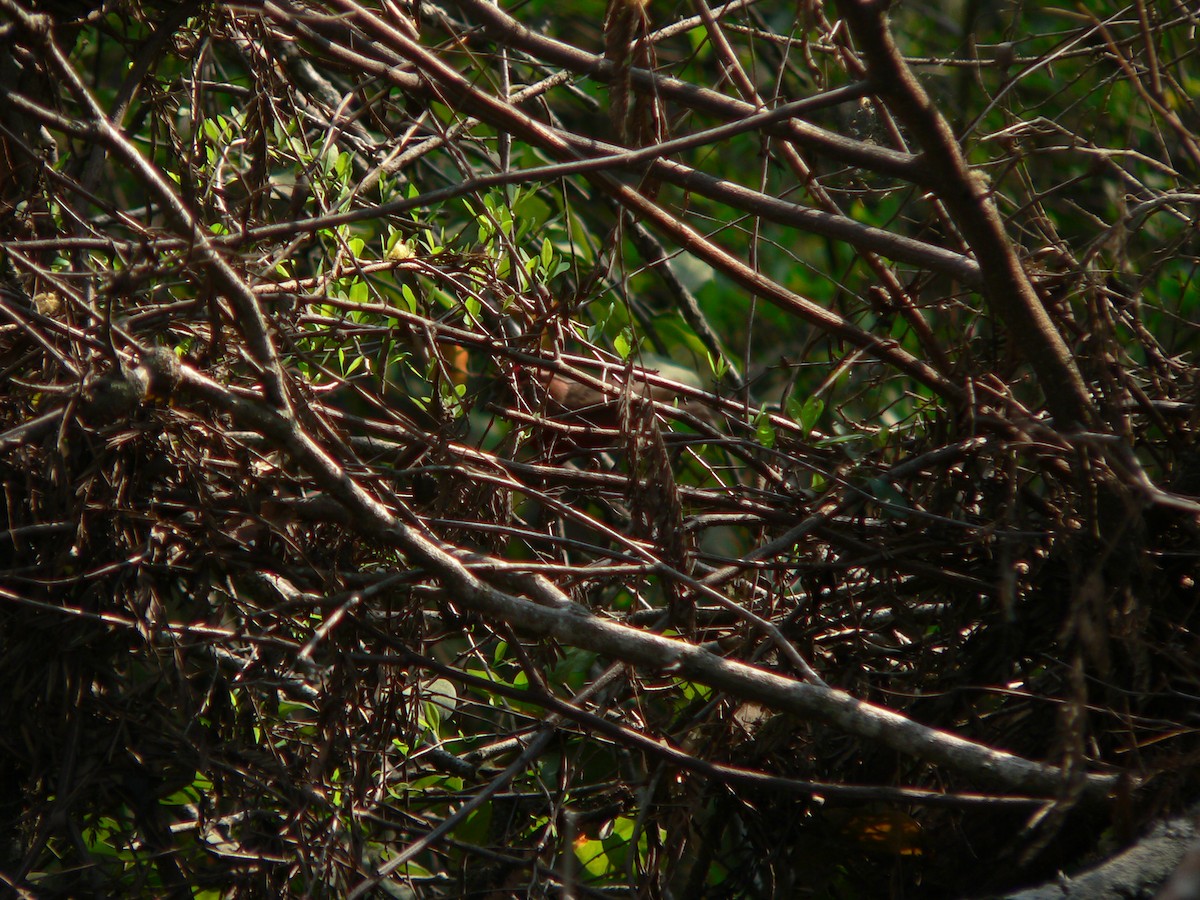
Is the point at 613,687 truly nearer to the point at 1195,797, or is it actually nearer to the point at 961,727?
the point at 961,727

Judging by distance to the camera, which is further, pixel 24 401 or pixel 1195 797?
pixel 24 401

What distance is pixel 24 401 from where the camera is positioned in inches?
62.2

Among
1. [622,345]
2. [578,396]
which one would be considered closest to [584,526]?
[578,396]

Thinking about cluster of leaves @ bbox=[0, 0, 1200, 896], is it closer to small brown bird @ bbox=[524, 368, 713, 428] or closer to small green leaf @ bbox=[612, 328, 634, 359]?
small brown bird @ bbox=[524, 368, 713, 428]

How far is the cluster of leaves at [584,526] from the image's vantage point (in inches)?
54.6

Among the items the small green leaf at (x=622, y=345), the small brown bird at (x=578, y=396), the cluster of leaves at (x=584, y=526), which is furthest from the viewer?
the small green leaf at (x=622, y=345)

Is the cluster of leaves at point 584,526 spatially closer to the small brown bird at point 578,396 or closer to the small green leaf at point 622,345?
the small brown bird at point 578,396

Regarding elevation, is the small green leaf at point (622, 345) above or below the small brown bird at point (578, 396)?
above

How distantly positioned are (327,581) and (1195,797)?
1.20 metres

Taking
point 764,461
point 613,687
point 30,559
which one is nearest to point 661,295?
point 764,461

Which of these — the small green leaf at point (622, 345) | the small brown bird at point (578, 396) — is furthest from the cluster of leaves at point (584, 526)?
the small green leaf at point (622, 345)

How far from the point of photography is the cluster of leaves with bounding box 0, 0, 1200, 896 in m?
1.39

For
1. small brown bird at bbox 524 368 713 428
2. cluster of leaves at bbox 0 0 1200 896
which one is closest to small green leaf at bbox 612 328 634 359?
small brown bird at bbox 524 368 713 428

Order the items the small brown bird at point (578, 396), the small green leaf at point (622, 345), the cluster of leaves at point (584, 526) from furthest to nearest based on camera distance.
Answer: the small green leaf at point (622, 345), the small brown bird at point (578, 396), the cluster of leaves at point (584, 526)
